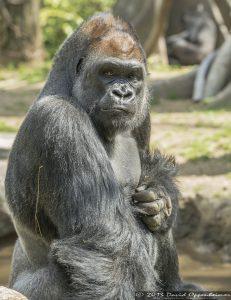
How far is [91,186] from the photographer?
406 cm

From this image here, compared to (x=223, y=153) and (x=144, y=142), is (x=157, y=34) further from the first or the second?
(x=144, y=142)

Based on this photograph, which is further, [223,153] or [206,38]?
[206,38]

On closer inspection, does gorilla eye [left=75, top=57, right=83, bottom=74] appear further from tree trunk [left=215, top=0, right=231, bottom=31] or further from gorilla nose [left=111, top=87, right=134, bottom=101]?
tree trunk [left=215, top=0, right=231, bottom=31]

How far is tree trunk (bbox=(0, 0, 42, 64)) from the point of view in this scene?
17797 millimetres

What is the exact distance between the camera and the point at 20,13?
17.8m

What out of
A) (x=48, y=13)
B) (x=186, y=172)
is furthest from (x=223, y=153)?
(x=48, y=13)

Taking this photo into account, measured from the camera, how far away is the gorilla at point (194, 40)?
18500mm

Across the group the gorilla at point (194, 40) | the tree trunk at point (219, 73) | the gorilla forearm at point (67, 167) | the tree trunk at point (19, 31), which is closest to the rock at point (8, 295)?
the gorilla forearm at point (67, 167)

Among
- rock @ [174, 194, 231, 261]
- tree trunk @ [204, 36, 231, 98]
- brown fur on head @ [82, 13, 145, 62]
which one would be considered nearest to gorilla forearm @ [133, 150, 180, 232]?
brown fur on head @ [82, 13, 145, 62]

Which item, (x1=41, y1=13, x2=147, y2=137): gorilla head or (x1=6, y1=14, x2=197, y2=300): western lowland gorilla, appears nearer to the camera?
(x1=6, y1=14, x2=197, y2=300): western lowland gorilla

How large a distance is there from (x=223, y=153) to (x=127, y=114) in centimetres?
484

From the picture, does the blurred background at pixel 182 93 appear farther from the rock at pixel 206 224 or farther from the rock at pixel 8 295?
the rock at pixel 8 295

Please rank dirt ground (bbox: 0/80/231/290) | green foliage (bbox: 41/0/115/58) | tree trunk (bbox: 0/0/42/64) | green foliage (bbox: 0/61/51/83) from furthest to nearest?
green foliage (bbox: 41/0/115/58), tree trunk (bbox: 0/0/42/64), green foliage (bbox: 0/61/51/83), dirt ground (bbox: 0/80/231/290)

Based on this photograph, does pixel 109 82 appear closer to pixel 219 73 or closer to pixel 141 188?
pixel 141 188
